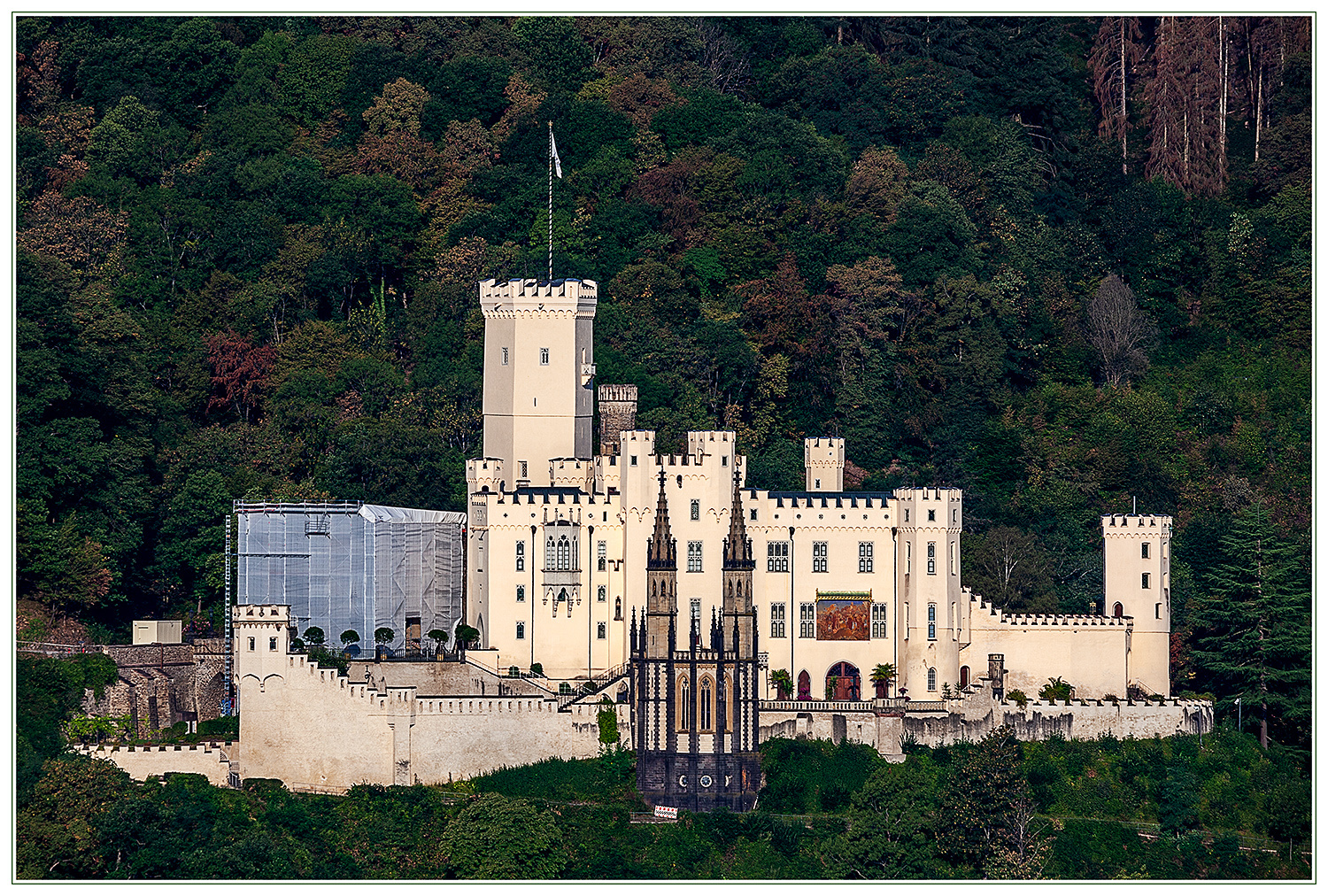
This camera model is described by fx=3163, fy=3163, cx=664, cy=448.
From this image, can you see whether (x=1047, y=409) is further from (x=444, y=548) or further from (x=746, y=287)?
(x=444, y=548)

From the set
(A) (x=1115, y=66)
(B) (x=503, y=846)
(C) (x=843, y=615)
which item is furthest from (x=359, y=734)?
(A) (x=1115, y=66)

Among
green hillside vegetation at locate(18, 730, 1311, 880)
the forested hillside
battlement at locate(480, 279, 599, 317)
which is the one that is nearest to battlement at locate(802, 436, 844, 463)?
the forested hillside

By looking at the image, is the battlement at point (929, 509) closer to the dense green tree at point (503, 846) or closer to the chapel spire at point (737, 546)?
the chapel spire at point (737, 546)

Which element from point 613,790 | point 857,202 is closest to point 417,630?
point 613,790

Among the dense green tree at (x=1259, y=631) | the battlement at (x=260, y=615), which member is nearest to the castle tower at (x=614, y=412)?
the battlement at (x=260, y=615)

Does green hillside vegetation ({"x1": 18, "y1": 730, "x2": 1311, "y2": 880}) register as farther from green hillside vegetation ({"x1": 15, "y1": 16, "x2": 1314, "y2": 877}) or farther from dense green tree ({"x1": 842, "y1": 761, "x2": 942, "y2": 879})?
green hillside vegetation ({"x1": 15, "y1": 16, "x2": 1314, "y2": 877})

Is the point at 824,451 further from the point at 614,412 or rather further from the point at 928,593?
the point at 614,412
